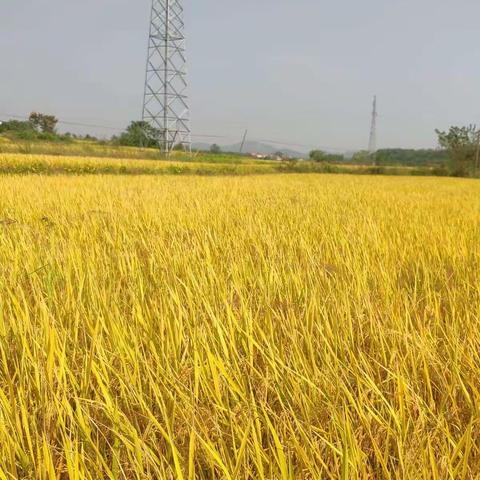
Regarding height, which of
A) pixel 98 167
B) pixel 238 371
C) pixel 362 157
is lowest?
pixel 238 371

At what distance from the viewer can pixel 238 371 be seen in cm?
73

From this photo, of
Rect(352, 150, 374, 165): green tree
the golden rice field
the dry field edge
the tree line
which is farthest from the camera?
Rect(352, 150, 374, 165): green tree

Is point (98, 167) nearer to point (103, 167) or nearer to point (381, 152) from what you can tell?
point (103, 167)

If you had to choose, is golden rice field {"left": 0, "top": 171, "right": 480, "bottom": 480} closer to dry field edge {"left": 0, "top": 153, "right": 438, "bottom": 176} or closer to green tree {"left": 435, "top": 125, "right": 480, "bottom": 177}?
dry field edge {"left": 0, "top": 153, "right": 438, "bottom": 176}

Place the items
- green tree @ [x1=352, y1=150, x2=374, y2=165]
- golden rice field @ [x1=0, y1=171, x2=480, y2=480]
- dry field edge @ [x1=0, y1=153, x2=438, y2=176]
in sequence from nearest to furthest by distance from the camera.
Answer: golden rice field @ [x1=0, y1=171, x2=480, y2=480] < dry field edge @ [x1=0, y1=153, x2=438, y2=176] < green tree @ [x1=352, y1=150, x2=374, y2=165]

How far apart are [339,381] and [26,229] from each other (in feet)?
7.04

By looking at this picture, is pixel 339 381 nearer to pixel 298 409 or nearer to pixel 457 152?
pixel 298 409

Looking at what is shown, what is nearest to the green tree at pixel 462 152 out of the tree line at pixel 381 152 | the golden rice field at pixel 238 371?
the tree line at pixel 381 152

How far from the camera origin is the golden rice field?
533mm

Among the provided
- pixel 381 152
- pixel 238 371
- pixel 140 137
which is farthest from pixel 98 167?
pixel 381 152

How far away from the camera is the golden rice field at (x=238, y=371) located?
53 centimetres

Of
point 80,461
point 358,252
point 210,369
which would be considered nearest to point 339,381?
point 210,369

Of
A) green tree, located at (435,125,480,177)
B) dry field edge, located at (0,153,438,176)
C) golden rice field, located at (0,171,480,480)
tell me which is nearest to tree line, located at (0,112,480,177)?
green tree, located at (435,125,480,177)

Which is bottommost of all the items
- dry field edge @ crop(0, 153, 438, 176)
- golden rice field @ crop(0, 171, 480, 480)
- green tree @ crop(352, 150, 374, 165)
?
golden rice field @ crop(0, 171, 480, 480)
